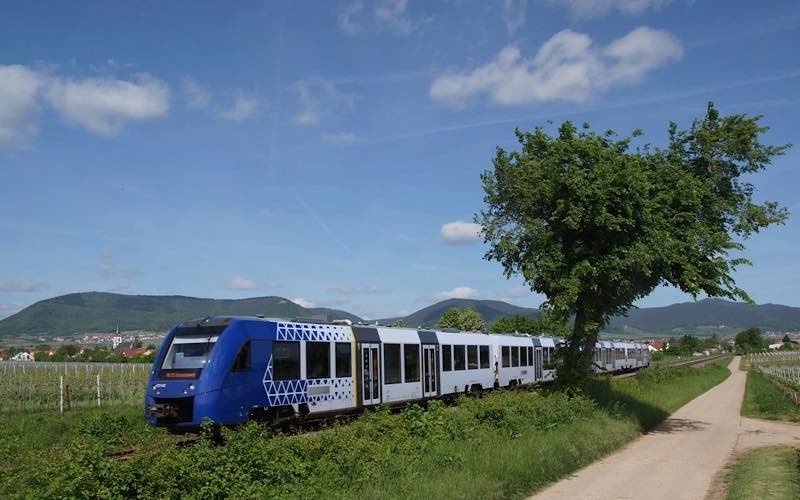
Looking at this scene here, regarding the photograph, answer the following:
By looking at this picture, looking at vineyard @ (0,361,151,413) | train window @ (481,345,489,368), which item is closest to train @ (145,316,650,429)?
train window @ (481,345,489,368)

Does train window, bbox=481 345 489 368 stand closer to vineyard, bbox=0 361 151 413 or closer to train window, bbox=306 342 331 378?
train window, bbox=306 342 331 378

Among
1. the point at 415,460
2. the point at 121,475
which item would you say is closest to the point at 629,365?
the point at 415,460

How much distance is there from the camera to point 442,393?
28062 mm

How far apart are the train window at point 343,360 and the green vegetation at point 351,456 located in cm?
546

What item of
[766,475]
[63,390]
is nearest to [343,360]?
[766,475]

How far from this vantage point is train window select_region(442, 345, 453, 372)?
28.5 m

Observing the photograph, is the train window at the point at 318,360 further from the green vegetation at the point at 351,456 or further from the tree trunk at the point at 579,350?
the tree trunk at the point at 579,350

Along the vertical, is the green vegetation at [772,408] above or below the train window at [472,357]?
below

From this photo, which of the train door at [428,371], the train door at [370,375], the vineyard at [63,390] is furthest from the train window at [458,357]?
the vineyard at [63,390]

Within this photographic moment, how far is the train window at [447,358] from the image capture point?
28547mm

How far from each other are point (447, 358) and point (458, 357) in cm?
124

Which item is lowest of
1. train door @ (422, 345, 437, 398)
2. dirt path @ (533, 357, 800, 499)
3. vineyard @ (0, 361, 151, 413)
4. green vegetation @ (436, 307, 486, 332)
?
dirt path @ (533, 357, 800, 499)

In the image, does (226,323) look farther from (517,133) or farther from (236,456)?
(517,133)

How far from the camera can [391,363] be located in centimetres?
2441
